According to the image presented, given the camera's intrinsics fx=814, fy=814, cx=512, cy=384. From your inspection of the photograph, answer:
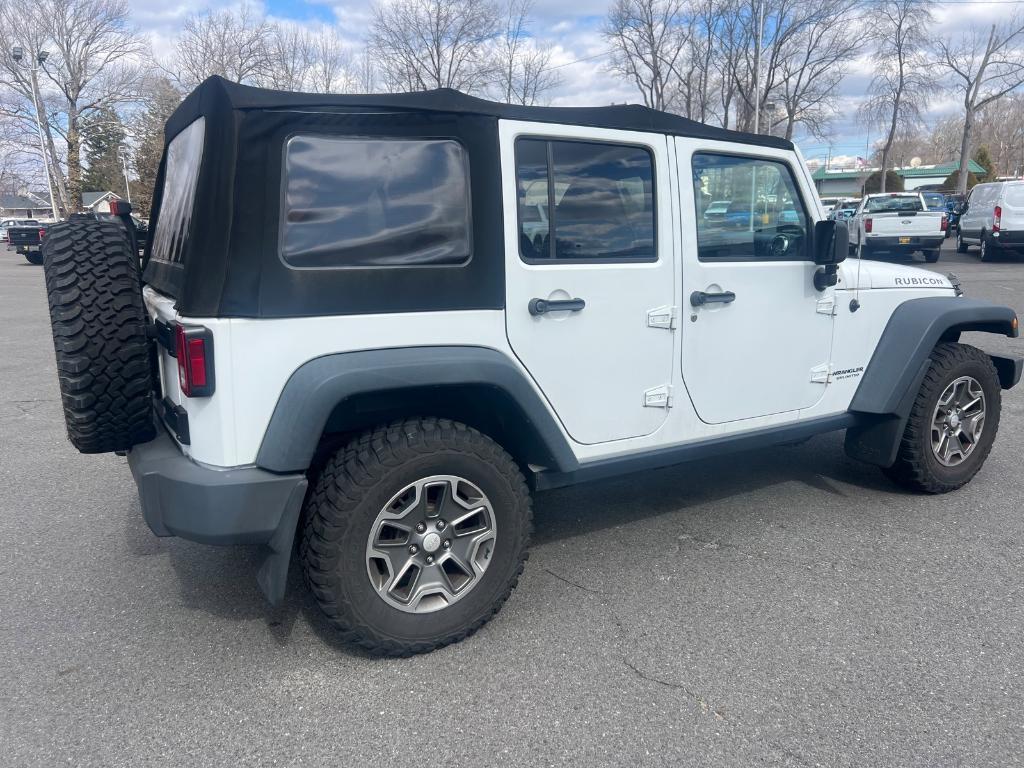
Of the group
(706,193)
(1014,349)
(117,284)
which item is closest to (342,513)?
(117,284)

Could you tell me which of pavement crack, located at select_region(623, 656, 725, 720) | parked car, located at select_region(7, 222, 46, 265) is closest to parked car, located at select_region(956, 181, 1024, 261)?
pavement crack, located at select_region(623, 656, 725, 720)

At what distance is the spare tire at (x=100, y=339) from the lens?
284cm

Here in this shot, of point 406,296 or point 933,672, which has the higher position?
point 406,296

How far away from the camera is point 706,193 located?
3.61 metres

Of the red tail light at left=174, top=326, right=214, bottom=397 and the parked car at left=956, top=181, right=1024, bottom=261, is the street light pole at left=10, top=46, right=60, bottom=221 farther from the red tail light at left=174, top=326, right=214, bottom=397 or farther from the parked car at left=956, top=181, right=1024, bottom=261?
the red tail light at left=174, top=326, right=214, bottom=397

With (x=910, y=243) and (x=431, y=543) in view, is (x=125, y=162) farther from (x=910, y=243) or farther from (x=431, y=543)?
(x=431, y=543)

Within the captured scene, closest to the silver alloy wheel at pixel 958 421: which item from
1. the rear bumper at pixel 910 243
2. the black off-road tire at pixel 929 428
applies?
the black off-road tire at pixel 929 428

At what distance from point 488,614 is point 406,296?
1263 millimetres

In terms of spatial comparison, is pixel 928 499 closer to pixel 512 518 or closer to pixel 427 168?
pixel 512 518

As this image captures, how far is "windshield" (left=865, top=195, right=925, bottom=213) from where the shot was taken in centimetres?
2184

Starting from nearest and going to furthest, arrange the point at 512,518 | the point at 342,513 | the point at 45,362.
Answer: the point at 342,513, the point at 512,518, the point at 45,362

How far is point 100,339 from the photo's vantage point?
2844 mm

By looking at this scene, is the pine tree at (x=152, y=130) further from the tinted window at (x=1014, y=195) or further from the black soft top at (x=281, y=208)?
the black soft top at (x=281, y=208)

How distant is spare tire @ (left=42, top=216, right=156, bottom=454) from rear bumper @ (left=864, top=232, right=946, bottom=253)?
19427 millimetres
